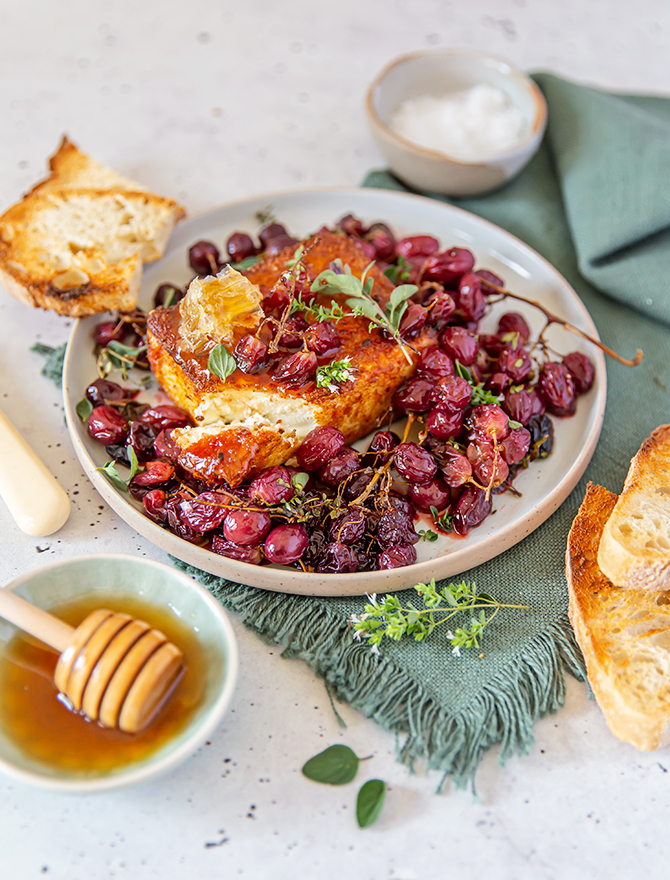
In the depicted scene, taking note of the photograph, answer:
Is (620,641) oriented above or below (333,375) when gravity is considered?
below

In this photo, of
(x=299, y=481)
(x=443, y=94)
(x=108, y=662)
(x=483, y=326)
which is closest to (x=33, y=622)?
(x=108, y=662)

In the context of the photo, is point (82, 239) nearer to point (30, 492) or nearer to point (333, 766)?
point (30, 492)

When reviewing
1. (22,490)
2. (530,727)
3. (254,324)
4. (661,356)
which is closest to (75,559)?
(22,490)

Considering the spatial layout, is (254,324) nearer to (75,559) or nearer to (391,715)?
(75,559)

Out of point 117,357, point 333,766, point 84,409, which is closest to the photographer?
point 333,766

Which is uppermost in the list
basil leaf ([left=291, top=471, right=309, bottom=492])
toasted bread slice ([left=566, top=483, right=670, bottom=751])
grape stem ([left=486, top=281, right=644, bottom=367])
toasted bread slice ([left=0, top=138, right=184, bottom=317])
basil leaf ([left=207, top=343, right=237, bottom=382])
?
toasted bread slice ([left=0, top=138, right=184, bottom=317])

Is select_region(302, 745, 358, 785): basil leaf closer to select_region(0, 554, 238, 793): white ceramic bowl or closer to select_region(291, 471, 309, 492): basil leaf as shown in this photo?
select_region(0, 554, 238, 793): white ceramic bowl

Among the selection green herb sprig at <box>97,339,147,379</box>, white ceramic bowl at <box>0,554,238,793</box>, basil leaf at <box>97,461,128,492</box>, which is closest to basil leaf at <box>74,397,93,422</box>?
green herb sprig at <box>97,339,147,379</box>
